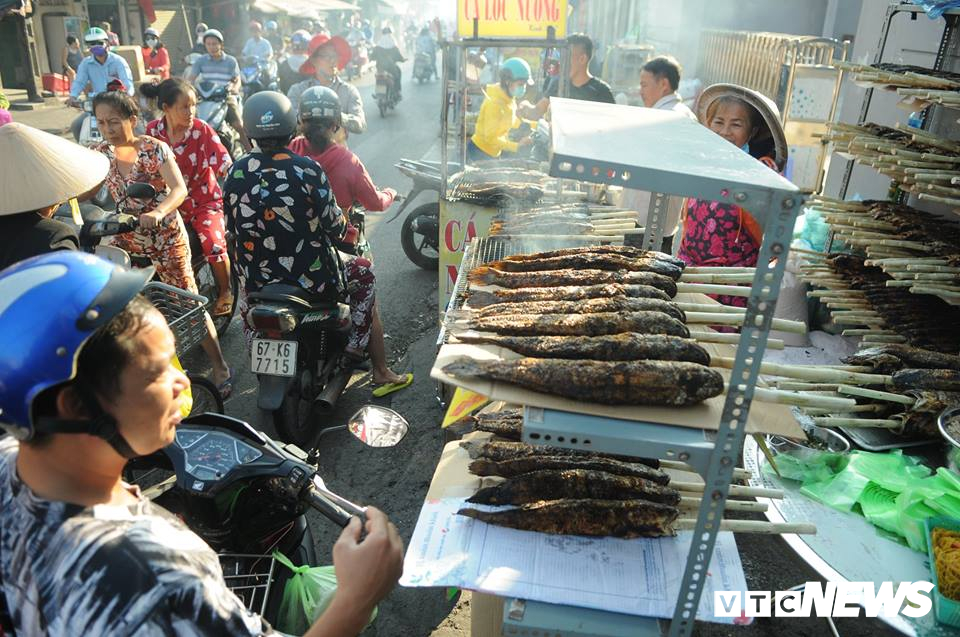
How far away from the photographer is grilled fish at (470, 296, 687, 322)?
2.34 meters

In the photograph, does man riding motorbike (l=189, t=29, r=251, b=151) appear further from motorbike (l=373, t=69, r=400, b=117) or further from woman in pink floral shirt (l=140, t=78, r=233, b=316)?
motorbike (l=373, t=69, r=400, b=117)

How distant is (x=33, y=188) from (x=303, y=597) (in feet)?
8.45

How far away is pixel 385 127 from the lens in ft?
58.0

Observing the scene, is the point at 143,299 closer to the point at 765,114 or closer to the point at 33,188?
the point at 33,188

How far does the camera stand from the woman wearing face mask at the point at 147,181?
16.3 ft

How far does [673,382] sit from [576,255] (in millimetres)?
1070

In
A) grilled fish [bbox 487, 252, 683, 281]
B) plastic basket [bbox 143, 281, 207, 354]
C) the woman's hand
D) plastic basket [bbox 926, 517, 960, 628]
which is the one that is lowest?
plastic basket [bbox 926, 517, 960, 628]

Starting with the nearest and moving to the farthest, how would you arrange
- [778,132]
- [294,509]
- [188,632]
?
[188,632], [294,509], [778,132]

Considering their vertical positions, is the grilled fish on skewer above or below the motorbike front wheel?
above

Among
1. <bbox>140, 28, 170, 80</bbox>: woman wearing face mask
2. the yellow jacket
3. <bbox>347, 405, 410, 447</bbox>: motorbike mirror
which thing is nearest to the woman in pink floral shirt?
<bbox>347, 405, 410, 447</bbox>: motorbike mirror

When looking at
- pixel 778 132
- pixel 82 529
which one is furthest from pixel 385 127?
pixel 82 529

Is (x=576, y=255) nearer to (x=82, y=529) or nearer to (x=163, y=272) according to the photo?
(x=82, y=529)

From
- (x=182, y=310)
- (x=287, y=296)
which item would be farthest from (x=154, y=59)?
(x=287, y=296)

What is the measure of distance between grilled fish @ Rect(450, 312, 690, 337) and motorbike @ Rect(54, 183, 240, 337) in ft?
7.19
